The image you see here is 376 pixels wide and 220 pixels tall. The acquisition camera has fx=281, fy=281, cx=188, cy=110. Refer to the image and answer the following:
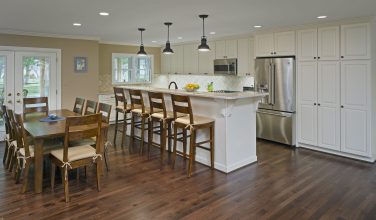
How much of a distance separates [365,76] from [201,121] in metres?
2.75

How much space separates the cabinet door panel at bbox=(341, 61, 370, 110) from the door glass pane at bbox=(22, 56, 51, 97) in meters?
6.13

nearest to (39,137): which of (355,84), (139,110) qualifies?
(139,110)

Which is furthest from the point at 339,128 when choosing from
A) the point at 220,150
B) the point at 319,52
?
the point at 220,150

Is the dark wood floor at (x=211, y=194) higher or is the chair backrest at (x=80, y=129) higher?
the chair backrest at (x=80, y=129)

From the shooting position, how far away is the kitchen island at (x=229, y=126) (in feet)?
13.4

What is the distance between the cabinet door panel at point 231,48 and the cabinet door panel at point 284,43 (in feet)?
4.21

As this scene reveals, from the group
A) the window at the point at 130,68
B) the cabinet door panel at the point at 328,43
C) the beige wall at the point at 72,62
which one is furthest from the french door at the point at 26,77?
the cabinet door panel at the point at 328,43

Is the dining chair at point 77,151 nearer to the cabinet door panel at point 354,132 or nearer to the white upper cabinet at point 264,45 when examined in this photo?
the white upper cabinet at point 264,45

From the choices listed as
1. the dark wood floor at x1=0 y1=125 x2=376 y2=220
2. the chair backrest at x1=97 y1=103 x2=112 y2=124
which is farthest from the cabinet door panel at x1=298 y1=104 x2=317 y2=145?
the chair backrest at x1=97 y1=103 x2=112 y2=124

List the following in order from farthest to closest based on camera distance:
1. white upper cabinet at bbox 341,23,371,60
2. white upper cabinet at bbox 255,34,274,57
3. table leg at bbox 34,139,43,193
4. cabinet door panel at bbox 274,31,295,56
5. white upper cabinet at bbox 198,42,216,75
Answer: white upper cabinet at bbox 198,42,216,75 → white upper cabinet at bbox 255,34,274,57 → cabinet door panel at bbox 274,31,295,56 → white upper cabinet at bbox 341,23,371,60 → table leg at bbox 34,139,43,193

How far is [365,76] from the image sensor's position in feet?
14.7

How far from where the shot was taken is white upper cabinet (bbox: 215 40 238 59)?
6.79 metres

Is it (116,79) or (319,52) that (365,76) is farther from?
(116,79)

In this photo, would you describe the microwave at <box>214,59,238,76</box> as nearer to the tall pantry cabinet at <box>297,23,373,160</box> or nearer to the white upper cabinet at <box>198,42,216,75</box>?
the white upper cabinet at <box>198,42,216,75</box>
